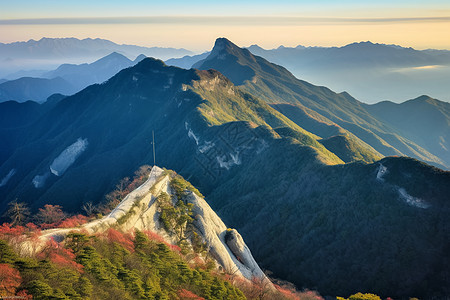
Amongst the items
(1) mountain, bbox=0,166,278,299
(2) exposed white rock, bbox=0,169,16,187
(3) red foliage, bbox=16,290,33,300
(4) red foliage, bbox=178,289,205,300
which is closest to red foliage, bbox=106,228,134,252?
(1) mountain, bbox=0,166,278,299

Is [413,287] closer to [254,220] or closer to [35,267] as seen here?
[254,220]

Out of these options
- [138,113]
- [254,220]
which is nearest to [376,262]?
[254,220]

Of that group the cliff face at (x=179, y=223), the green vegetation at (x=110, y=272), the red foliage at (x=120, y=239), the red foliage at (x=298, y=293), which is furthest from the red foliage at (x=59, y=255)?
the red foliage at (x=298, y=293)

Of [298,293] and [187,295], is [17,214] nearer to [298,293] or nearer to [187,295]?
[187,295]

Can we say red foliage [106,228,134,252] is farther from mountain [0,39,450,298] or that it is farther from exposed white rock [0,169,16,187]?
exposed white rock [0,169,16,187]

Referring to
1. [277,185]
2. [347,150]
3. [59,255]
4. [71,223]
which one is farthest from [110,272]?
[347,150]

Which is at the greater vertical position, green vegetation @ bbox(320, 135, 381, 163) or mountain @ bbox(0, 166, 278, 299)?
green vegetation @ bbox(320, 135, 381, 163)

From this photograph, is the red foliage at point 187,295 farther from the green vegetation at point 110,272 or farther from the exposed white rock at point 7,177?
the exposed white rock at point 7,177
